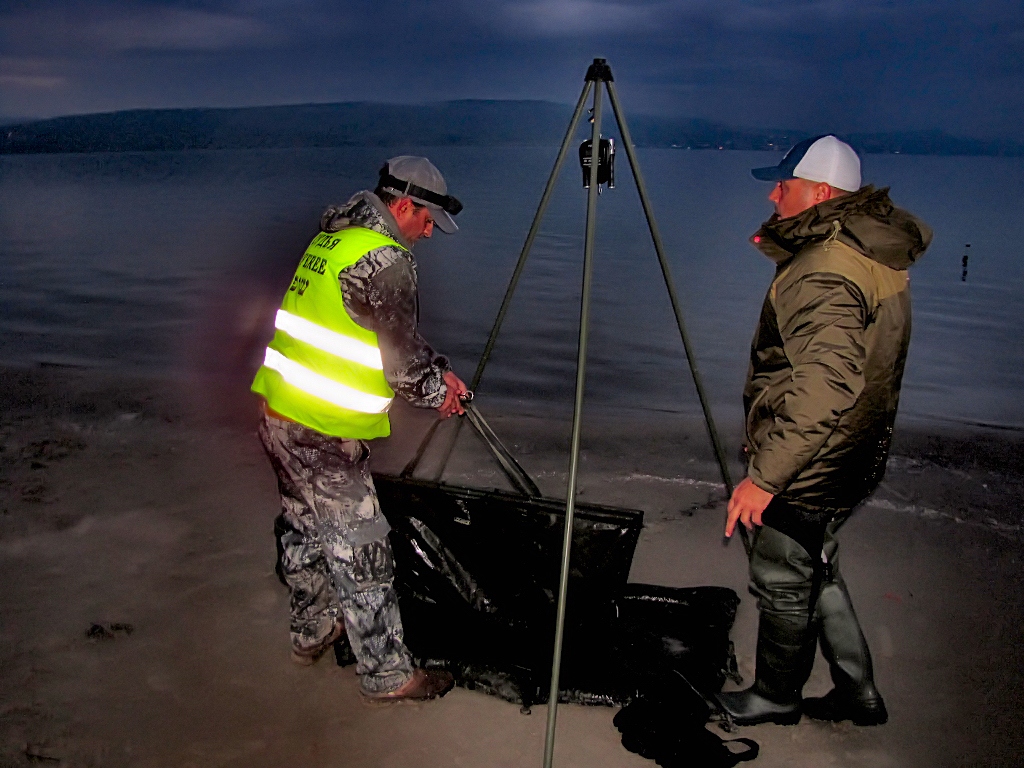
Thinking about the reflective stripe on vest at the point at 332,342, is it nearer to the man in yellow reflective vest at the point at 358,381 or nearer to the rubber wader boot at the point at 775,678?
the man in yellow reflective vest at the point at 358,381

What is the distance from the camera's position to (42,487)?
461 cm

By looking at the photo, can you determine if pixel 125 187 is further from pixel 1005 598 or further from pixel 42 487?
pixel 1005 598

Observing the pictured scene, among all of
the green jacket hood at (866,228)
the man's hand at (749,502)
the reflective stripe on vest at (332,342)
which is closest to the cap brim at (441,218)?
the reflective stripe on vest at (332,342)

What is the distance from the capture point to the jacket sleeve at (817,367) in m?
2.22

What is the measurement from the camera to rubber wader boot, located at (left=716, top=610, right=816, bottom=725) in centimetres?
273

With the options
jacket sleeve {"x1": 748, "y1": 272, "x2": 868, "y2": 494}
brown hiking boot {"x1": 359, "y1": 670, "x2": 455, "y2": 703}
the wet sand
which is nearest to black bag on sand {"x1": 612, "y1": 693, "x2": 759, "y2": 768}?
the wet sand

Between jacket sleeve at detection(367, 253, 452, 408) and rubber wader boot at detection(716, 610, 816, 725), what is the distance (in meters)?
1.38

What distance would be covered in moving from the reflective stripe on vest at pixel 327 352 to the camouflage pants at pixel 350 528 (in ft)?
0.25

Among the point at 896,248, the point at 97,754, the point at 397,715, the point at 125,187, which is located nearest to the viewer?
the point at 896,248

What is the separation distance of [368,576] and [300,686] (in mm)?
626

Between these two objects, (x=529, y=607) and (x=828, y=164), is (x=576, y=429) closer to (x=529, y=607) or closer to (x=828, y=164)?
(x=529, y=607)

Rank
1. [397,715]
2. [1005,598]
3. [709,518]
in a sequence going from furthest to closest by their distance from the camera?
[709,518], [1005,598], [397,715]

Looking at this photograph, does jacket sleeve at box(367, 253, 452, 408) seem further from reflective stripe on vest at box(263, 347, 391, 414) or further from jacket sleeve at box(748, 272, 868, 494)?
jacket sleeve at box(748, 272, 868, 494)

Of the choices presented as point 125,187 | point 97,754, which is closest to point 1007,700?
point 97,754
